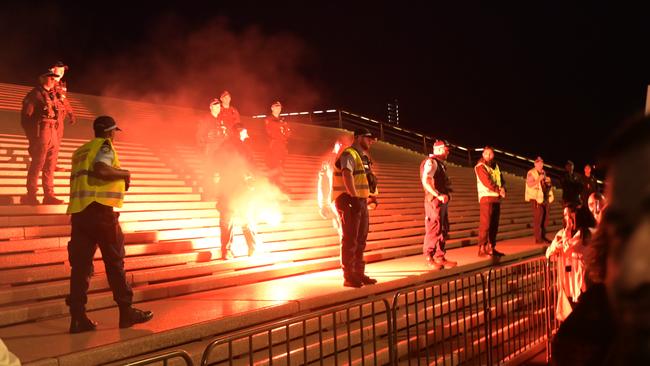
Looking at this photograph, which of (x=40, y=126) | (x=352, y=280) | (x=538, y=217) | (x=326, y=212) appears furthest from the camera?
(x=538, y=217)

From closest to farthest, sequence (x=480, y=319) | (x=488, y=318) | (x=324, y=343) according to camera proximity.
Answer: (x=324, y=343), (x=488, y=318), (x=480, y=319)

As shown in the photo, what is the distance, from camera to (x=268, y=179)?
12.4 m

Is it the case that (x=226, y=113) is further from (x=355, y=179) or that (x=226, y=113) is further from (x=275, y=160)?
(x=355, y=179)

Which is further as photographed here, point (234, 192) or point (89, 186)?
point (234, 192)

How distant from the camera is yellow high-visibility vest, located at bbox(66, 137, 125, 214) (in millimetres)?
5398

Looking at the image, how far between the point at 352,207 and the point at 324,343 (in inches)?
84.8

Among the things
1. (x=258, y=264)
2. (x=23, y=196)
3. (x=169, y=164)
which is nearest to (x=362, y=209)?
(x=258, y=264)

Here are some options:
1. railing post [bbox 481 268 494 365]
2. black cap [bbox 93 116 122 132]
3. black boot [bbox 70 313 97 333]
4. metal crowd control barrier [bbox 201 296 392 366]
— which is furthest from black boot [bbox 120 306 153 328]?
railing post [bbox 481 268 494 365]

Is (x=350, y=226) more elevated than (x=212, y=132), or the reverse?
(x=212, y=132)

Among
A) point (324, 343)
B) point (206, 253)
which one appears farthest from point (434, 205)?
point (324, 343)

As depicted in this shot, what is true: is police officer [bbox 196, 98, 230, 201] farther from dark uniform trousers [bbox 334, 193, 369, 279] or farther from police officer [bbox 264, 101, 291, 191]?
dark uniform trousers [bbox 334, 193, 369, 279]

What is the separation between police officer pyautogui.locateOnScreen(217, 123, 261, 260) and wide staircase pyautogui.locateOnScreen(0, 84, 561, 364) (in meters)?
0.30

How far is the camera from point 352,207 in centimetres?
758

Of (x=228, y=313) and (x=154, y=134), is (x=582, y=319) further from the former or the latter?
(x=154, y=134)
